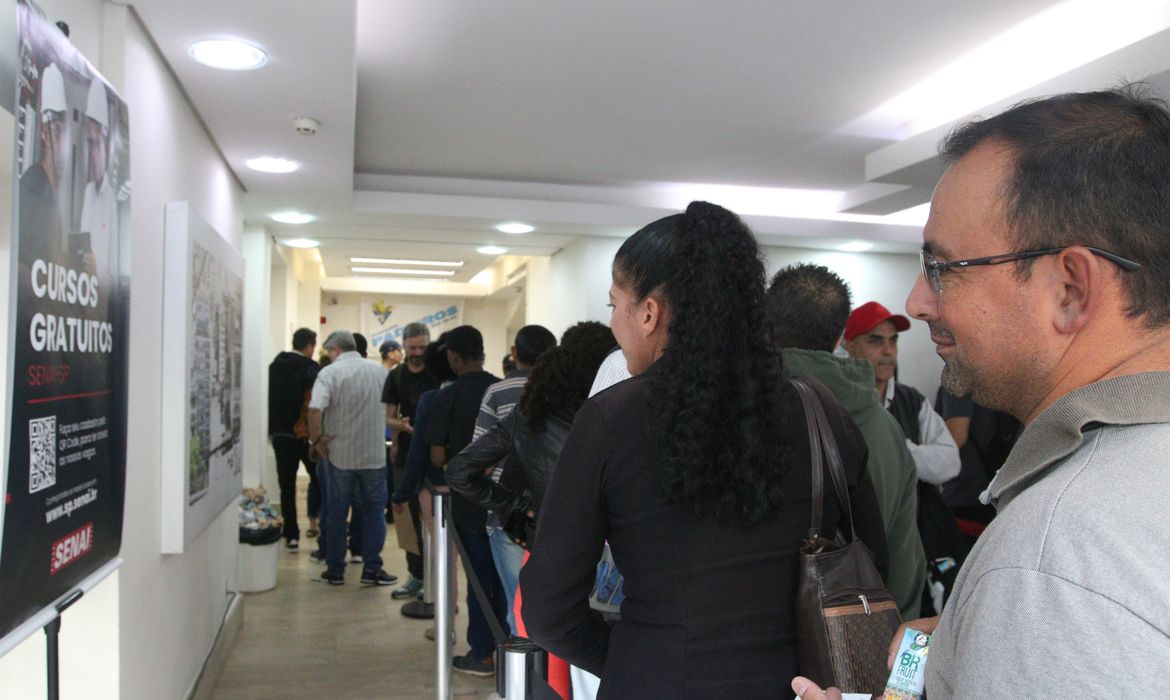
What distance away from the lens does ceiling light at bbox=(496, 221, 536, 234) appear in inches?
252

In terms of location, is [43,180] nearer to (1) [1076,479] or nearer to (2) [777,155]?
(1) [1076,479]

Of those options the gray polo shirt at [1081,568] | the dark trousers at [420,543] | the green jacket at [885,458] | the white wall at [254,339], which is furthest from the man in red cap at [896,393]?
the white wall at [254,339]

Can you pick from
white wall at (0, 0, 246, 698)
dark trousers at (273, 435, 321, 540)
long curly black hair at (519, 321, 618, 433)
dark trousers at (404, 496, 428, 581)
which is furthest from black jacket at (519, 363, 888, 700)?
dark trousers at (273, 435, 321, 540)

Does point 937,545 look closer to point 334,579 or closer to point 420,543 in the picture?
point 420,543

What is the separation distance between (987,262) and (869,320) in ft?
7.30

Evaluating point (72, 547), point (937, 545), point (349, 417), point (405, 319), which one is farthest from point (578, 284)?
point (405, 319)

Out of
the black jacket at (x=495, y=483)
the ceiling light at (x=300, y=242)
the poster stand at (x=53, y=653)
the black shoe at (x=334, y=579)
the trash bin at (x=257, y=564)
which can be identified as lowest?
the black shoe at (x=334, y=579)

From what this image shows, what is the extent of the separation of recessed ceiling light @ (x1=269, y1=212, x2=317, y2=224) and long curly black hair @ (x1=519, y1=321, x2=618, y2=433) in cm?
387

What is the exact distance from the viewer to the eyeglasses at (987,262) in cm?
69

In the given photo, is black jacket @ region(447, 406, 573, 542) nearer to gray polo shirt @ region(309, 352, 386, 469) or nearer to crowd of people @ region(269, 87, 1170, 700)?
crowd of people @ region(269, 87, 1170, 700)

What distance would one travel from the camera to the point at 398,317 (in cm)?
1459

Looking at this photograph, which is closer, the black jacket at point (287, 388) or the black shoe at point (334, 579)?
the black shoe at point (334, 579)

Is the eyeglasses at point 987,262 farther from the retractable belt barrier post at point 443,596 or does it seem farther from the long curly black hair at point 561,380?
the retractable belt barrier post at point 443,596

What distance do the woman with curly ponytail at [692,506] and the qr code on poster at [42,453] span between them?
890mm
